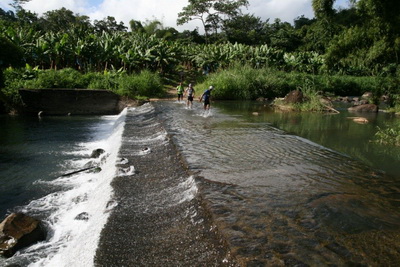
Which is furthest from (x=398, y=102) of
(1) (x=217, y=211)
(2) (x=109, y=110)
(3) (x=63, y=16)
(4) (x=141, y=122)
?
(3) (x=63, y=16)

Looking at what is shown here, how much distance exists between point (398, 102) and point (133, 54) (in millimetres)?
20554

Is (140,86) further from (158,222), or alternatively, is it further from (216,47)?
(158,222)

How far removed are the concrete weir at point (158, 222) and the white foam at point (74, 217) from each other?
199 millimetres

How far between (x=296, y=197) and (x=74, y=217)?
13.8 ft

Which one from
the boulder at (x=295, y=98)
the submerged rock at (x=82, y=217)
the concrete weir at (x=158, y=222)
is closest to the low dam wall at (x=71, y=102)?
the boulder at (x=295, y=98)

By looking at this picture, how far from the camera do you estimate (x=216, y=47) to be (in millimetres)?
35750

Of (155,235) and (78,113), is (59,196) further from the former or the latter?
(78,113)

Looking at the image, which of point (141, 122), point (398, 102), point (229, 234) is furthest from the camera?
point (398, 102)

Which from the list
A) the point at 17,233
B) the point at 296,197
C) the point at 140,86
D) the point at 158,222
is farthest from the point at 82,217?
the point at 140,86

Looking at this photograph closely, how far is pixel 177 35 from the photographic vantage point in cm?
5416

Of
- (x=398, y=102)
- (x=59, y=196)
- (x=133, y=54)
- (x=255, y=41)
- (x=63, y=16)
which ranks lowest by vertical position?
(x=59, y=196)

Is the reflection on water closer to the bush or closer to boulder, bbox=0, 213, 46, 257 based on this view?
boulder, bbox=0, 213, 46, 257

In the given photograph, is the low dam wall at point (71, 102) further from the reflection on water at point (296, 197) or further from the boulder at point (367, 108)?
the boulder at point (367, 108)

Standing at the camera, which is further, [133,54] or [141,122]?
[133,54]
